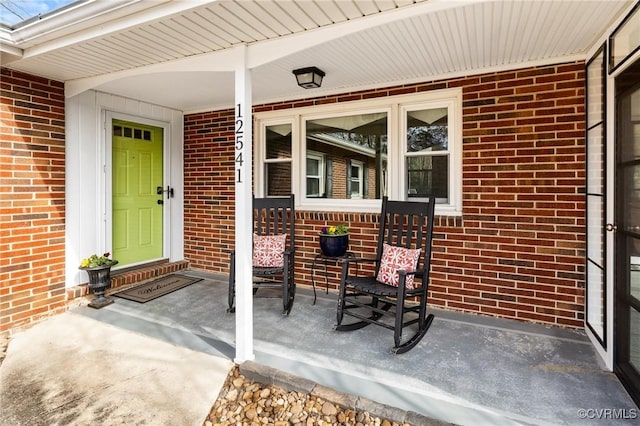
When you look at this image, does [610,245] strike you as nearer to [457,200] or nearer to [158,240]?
[457,200]

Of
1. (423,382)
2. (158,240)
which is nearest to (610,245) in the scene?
(423,382)

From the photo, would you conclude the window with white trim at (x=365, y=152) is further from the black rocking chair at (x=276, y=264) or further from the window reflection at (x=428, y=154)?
the black rocking chair at (x=276, y=264)

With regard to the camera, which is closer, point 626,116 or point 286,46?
point 626,116

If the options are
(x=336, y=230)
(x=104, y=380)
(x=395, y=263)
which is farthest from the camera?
(x=336, y=230)

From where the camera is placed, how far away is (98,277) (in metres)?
3.78

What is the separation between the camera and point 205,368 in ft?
8.30

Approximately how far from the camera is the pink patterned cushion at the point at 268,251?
380 cm

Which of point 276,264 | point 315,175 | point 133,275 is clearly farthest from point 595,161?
point 133,275

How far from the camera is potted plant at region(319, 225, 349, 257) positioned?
12.7 feet

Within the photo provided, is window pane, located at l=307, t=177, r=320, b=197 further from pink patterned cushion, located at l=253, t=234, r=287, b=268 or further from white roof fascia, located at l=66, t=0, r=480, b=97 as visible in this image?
→ white roof fascia, located at l=66, t=0, r=480, b=97

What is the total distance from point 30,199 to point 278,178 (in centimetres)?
265

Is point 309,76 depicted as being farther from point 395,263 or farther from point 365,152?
point 395,263

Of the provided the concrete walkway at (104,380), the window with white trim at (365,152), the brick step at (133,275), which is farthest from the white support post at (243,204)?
the brick step at (133,275)

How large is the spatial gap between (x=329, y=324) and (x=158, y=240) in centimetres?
306
